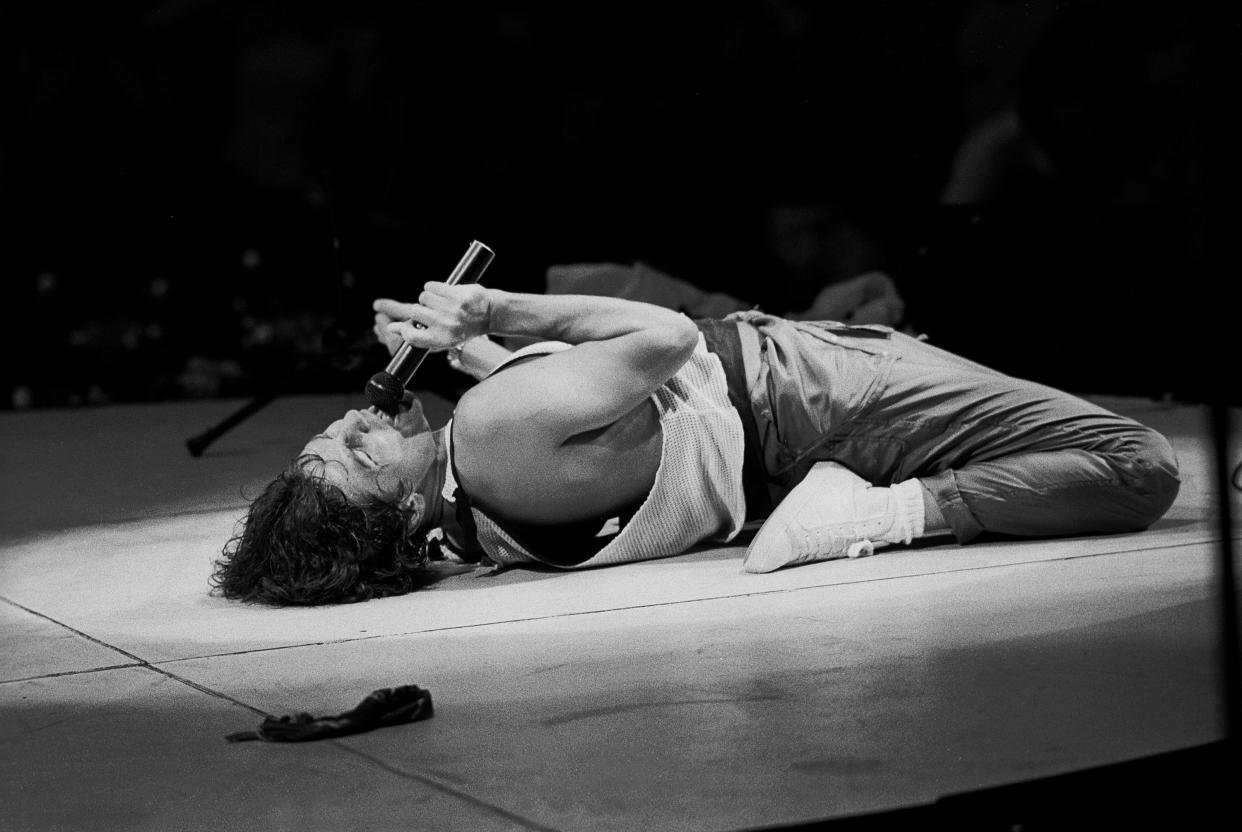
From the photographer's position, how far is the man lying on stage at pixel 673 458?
2543 millimetres

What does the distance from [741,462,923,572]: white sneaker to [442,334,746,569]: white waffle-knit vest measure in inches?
4.0

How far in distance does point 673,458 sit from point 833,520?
29cm

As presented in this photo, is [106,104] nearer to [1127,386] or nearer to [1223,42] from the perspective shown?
[1127,386]

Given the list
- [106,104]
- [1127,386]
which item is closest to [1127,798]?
[1127,386]

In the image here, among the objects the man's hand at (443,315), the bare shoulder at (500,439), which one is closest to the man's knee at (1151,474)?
the bare shoulder at (500,439)

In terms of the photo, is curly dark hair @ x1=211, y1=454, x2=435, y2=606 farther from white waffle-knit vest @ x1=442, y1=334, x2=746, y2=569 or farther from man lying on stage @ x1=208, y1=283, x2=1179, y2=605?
white waffle-knit vest @ x1=442, y1=334, x2=746, y2=569

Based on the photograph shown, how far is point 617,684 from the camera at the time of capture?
1.96 meters

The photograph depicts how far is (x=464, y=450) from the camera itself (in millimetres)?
2605

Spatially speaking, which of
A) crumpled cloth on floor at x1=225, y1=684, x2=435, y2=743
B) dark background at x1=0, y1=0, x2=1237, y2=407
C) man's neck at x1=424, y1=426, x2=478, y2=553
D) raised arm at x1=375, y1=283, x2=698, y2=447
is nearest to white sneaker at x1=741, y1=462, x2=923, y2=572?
raised arm at x1=375, y1=283, x2=698, y2=447

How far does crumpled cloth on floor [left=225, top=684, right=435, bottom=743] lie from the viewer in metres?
1.79

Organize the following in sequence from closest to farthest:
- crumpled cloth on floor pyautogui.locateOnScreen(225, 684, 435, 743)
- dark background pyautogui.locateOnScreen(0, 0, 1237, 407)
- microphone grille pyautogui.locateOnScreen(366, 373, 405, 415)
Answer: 1. crumpled cloth on floor pyautogui.locateOnScreen(225, 684, 435, 743)
2. microphone grille pyautogui.locateOnScreen(366, 373, 405, 415)
3. dark background pyautogui.locateOnScreen(0, 0, 1237, 407)

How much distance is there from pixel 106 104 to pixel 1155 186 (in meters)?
3.64

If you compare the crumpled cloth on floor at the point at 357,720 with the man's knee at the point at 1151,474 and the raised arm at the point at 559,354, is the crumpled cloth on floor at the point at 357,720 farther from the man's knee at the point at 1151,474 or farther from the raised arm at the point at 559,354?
the man's knee at the point at 1151,474

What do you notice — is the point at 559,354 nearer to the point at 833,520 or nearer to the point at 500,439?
the point at 500,439
